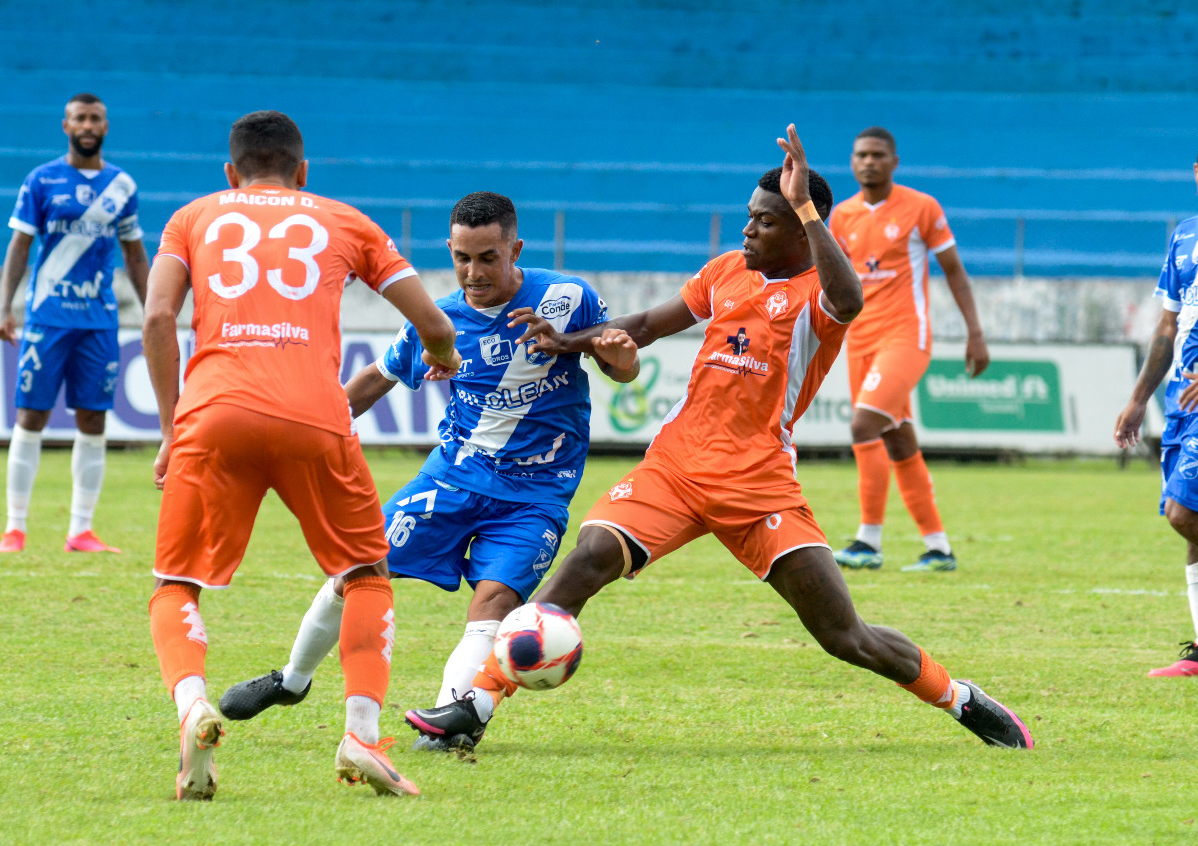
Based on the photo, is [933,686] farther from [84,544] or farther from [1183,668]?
[84,544]

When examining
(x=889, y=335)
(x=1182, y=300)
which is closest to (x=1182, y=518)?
(x=1182, y=300)

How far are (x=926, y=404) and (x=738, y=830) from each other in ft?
42.7

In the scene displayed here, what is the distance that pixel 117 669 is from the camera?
5465 mm

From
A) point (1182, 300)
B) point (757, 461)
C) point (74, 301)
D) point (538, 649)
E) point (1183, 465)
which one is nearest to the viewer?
point (538, 649)

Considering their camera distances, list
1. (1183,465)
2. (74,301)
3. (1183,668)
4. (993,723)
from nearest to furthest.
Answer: (993,723)
(1183,465)
(1183,668)
(74,301)

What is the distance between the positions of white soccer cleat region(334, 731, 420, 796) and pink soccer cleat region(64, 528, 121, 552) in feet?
17.5

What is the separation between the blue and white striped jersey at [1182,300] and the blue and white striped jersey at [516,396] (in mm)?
2507

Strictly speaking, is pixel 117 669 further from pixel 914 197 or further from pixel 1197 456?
pixel 914 197

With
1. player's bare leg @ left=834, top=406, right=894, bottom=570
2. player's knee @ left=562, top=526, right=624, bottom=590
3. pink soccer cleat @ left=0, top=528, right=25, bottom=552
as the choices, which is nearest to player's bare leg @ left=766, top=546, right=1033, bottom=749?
player's knee @ left=562, top=526, right=624, bottom=590

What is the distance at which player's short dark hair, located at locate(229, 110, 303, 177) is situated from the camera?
3994 mm

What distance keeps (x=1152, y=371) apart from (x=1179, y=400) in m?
0.35

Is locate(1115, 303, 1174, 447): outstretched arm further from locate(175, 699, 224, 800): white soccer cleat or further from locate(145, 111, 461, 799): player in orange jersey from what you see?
locate(175, 699, 224, 800): white soccer cleat

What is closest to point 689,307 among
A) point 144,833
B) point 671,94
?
point 144,833

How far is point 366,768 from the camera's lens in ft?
12.2
